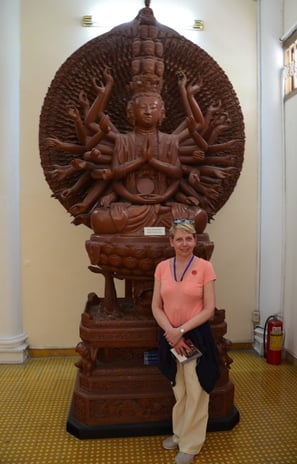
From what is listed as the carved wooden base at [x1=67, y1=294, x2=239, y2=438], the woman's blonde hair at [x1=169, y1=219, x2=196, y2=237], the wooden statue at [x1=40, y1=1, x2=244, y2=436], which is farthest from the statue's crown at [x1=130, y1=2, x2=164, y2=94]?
the carved wooden base at [x1=67, y1=294, x2=239, y2=438]

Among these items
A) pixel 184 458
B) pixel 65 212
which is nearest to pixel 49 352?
pixel 65 212

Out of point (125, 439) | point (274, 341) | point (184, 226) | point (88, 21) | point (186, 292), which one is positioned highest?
point (88, 21)

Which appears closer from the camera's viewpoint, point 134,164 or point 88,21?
point 134,164

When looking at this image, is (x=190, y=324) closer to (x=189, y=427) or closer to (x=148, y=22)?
(x=189, y=427)

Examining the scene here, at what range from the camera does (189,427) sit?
2355 mm

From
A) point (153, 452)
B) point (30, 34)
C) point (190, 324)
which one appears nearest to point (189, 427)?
point (153, 452)

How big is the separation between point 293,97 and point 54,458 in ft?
11.1

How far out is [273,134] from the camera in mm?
3990

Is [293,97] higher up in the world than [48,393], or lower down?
higher up

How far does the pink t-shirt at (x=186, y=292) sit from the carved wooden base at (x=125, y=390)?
1.51ft

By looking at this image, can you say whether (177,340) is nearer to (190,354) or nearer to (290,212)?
(190,354)

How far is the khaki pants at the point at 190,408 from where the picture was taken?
2.32 meters

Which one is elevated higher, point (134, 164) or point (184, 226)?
point (134, 164)

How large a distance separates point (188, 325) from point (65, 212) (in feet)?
6.82
